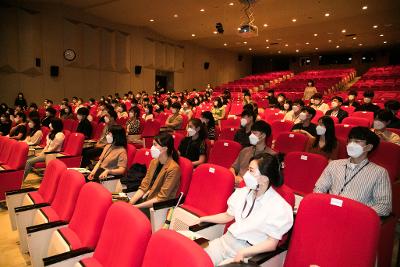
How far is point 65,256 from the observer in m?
1.92

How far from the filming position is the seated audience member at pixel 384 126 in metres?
3.97

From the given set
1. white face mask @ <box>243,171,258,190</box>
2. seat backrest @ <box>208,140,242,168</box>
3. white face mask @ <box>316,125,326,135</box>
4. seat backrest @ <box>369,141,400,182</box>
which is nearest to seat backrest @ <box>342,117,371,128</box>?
white face mask @ <box>316,125,326,135</box>

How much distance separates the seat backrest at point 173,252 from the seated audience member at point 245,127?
2962mm

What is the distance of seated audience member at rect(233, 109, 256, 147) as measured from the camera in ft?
14.2

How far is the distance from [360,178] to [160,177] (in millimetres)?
1815

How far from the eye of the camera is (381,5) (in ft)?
35.6

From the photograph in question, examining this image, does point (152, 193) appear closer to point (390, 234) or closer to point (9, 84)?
point (390, 234)

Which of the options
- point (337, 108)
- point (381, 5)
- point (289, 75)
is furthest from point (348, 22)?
point (337, 108)

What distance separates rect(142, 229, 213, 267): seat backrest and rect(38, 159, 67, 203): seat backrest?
1908 mm

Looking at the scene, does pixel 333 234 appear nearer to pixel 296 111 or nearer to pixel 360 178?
pixel 360 178

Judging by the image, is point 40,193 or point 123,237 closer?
point 123,237

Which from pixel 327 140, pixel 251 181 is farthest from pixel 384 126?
pixel 251 181

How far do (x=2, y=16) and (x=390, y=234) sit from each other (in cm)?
1351

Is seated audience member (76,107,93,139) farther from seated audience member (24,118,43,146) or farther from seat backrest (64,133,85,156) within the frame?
seat backrest (64,133,85,156)
